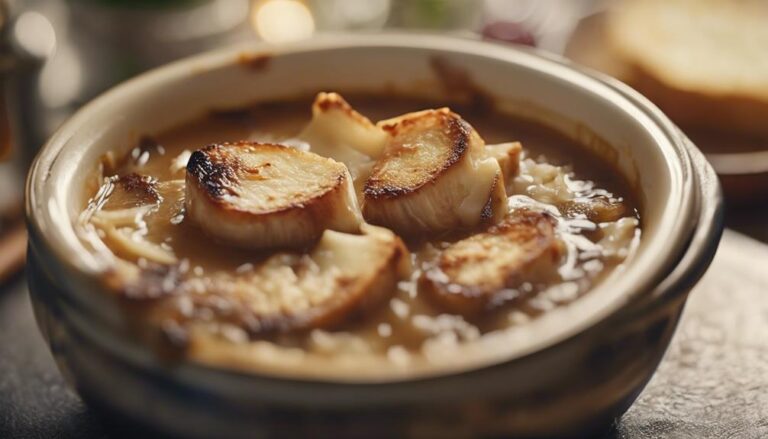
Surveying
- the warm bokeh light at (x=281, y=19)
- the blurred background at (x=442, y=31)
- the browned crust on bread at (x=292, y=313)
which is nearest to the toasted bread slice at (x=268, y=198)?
the browned crust on bread at (x=292, y=313)

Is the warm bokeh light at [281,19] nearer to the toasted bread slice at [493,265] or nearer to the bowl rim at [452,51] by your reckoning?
the bowl rim at [452,51]

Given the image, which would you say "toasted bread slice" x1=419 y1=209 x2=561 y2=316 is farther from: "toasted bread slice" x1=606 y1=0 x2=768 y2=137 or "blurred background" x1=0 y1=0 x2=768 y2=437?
"toasted bread slice" x1=606 y1=0 x2=768 y2=137

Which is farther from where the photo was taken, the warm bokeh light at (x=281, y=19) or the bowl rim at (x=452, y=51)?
the warm bokeh light at (x=281, y=19)

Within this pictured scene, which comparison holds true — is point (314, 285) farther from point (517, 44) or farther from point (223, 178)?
point (517, 44)

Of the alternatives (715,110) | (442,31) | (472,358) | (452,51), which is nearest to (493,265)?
(472,358)

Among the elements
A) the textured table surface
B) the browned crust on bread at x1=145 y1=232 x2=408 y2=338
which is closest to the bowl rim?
the browned crust on bread at x1=145 y1=232 x2=408 y2=338

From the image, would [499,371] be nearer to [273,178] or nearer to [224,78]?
[273,178]
